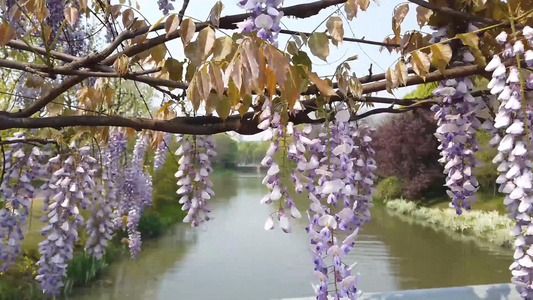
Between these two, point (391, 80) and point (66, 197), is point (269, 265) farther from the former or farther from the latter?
point (391, 80)

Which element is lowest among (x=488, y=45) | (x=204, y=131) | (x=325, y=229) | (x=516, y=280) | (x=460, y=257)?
(x=460, y=257)

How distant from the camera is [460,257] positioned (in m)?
7.17

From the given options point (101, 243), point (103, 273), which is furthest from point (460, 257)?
point (101, 243)

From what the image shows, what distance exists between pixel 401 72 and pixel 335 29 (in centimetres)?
18

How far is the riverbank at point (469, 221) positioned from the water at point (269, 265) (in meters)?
0.40

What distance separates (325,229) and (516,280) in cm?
66

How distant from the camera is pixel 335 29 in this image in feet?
3.39

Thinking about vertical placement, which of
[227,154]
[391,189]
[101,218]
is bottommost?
[391,189]

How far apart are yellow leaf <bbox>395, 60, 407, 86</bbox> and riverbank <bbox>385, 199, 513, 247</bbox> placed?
729 centimetres

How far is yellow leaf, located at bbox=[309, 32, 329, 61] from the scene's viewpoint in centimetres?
97

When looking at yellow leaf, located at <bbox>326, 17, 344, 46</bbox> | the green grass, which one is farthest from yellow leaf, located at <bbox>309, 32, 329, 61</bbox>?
the green grass

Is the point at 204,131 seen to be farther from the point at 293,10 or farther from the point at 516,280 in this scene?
the point at 516,280

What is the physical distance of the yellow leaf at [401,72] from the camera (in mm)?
1081

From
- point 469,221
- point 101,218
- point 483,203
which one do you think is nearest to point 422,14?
point 101,218
